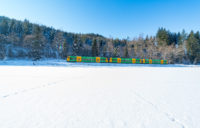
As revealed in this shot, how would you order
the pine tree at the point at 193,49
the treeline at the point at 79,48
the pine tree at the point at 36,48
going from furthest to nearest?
the pine tree at the point at 193,49 → the treeline at the point at 79,48 → the pine tree at the point at 36,48

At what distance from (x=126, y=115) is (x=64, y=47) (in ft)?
115

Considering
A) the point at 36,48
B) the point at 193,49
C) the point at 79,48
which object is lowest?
the point at 36,48

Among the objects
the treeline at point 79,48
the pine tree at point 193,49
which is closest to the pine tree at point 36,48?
the treeline at point 79,48

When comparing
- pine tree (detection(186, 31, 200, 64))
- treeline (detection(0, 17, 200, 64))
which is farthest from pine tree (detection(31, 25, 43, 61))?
pine tree (detection(186, 31, 200, 64))

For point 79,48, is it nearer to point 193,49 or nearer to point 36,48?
point 36,48

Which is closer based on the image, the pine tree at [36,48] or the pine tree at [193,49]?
the pine tree at [36,48]

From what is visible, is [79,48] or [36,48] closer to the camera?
[36,48]

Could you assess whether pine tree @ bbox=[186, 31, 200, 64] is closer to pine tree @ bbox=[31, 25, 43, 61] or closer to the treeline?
the treeline

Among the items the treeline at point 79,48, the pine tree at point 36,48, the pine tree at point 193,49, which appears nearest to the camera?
the pine tree at point 36,48

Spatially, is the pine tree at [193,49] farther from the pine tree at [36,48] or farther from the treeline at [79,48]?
the pine tree at [36,48]

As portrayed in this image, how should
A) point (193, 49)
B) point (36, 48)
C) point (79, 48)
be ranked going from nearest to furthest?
1. point (36, 48)
2. point (79, 48)
3. point (193, 49)

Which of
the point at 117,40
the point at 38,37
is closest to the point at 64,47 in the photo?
the point at 38,37

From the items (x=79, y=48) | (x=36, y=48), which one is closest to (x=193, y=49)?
(x=79, y=48)

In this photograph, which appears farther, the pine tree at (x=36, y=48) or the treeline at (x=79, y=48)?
the treeline at (x=79, y=48)
